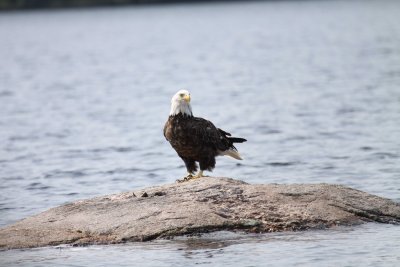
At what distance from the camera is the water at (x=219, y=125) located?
506 inches

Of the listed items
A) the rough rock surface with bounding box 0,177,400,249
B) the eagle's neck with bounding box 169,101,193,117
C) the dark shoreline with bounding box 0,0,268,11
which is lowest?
the rough rock surface with bounding box 0,177,400,249

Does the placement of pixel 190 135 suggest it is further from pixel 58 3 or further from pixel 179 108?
pixel 58 3

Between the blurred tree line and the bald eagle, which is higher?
the blurred tree line

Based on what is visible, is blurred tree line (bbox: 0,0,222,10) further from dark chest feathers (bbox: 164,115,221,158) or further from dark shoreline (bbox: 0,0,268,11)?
dark chest feathers (bbox: 164,115,221,158)

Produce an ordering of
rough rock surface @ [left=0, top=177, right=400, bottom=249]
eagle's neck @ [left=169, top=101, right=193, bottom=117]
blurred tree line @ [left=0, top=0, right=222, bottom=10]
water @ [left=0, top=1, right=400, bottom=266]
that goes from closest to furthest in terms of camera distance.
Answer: water @ [left=0, top=1, right=400, bottom=266] → rough rock surface @ [left=0, top=177, right=400, bottom=249] → eagle's neck @ [left=169, top=101, right=193, bottom=117] → blurred tree line @ [left=0, top=0, right=222, bottom=10]

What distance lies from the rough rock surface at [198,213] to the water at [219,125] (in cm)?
27

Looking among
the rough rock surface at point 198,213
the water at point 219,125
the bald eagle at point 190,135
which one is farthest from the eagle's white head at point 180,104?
the water at point 219,125

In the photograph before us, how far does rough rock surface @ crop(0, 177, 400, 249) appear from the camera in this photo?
13.2 m

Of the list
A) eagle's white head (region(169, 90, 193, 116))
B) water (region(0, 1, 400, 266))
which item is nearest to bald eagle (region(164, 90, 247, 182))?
eagle's white head (region(169, 90, 193, 116))

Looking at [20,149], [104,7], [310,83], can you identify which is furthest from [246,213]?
[104,7]

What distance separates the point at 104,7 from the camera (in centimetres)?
19012

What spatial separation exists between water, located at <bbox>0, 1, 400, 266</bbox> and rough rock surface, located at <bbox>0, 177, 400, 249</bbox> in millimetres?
272

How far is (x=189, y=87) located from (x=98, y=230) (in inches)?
1258

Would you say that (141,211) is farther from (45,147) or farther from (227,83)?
(227,83)
